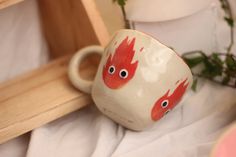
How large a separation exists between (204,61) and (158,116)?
0.44ft

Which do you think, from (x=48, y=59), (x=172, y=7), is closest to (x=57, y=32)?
(x=48, y=59)

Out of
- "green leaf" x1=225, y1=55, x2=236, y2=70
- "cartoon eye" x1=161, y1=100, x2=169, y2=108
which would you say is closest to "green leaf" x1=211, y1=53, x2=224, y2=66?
"green leaf" x1=225, y1=55, x2=236, y2=70

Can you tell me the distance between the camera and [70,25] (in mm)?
590

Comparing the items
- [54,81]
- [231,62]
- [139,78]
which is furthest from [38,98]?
[231,62]

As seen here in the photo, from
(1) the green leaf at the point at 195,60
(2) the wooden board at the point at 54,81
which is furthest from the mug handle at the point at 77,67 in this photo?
(1) the green leaf at the point at 195,60

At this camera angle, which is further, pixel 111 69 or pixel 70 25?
pixel 70 25

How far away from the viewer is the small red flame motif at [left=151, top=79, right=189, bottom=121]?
1.55ft

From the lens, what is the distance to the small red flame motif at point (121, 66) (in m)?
0.46

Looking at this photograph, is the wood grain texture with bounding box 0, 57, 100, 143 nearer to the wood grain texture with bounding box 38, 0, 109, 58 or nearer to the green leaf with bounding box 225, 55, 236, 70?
the wood grain texture with bounding box 38, 0, 109, 58

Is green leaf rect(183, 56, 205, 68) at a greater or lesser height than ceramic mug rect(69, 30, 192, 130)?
lesser

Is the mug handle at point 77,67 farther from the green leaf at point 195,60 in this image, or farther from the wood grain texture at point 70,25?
the green leaf at point 195,60

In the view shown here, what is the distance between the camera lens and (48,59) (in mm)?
661

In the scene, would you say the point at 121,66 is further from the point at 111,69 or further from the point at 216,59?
the point at 216,59

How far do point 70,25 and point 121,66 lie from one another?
0.15 metres
